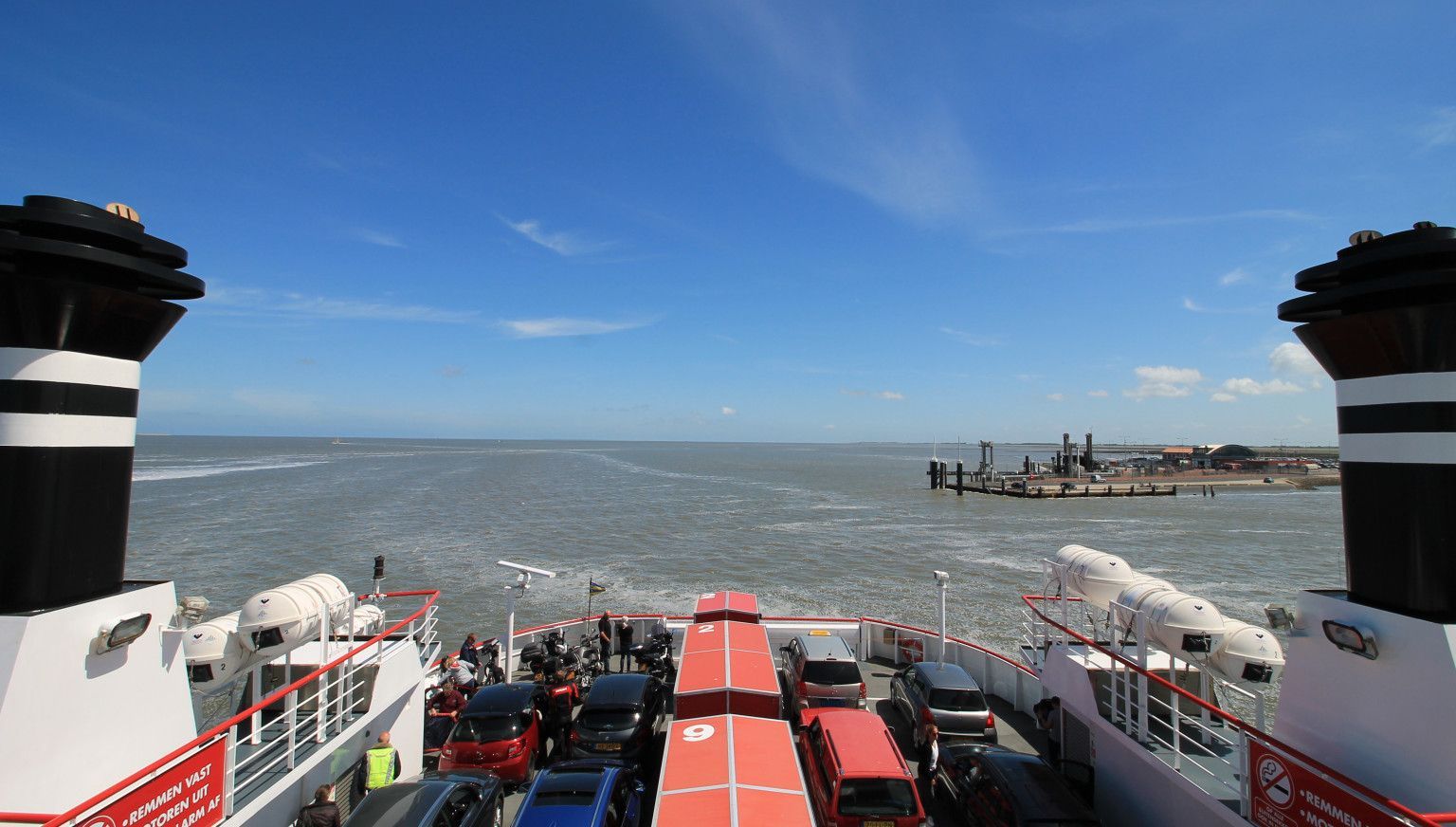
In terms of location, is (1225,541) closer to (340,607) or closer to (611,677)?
(611,677)

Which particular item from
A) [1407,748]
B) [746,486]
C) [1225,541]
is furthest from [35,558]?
[746,486]

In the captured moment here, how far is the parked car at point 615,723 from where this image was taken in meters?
9.85

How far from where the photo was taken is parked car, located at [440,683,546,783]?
938 centimetres

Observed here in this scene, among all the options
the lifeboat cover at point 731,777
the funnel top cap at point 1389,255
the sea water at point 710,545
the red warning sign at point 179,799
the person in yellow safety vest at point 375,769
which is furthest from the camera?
the sea water at point 710,545

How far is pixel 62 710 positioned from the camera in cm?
552

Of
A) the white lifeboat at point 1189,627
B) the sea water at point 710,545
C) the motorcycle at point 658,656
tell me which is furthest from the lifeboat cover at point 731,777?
the sea water at point 710,545

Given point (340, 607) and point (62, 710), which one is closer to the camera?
point (62, 710)

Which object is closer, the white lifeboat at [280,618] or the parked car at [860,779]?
the white lifeboat at [280,618]

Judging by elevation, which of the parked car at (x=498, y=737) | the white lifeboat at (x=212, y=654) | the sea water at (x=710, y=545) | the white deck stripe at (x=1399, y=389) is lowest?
the sea water at (x=710, y=545)

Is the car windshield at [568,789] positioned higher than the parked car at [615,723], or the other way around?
the car windshield at [568,789]

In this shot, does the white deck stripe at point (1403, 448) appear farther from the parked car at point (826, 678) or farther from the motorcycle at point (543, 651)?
the motorcycle at point (543, 651)

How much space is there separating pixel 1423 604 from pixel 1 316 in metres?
11.7

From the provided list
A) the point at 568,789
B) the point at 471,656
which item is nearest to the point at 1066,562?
the point at 568,789

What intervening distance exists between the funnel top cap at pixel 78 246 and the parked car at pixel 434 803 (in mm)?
5321
